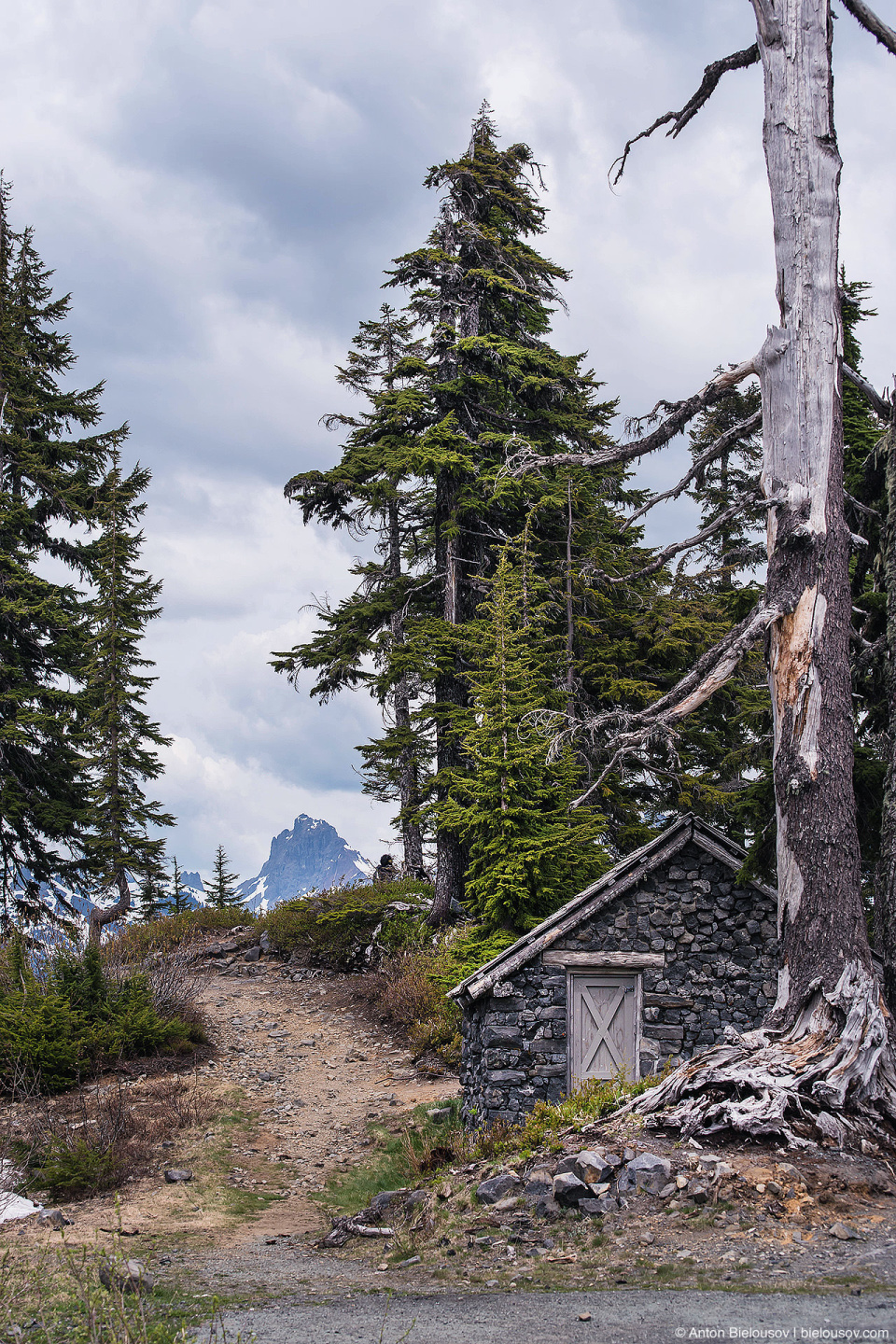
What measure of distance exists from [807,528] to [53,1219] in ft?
32.6

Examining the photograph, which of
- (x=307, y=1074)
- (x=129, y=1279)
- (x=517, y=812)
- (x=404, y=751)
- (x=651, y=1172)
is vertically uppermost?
(x=404, y=751)

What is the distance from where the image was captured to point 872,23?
→ 31.1 ft

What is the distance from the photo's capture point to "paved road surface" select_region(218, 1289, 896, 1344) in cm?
420

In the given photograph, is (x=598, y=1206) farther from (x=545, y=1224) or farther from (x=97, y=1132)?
(x=97, y=1132)

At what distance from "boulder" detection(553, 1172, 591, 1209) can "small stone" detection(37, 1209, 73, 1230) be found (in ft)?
17.2

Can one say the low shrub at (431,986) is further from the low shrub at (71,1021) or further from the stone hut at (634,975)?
the low shrub at (71,1021)

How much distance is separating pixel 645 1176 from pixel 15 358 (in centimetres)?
2550

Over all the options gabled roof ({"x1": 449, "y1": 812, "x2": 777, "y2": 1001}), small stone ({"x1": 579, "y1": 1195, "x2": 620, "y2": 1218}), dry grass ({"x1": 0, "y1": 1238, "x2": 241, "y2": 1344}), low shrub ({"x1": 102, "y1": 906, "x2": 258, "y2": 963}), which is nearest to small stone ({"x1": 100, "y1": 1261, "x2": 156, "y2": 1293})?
dry grass ({"x1": 0, "y1": 1238, "x2": 241, "y2": 1344})

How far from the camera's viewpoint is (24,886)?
22.0 metres

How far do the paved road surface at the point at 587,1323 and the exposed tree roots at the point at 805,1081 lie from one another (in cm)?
189

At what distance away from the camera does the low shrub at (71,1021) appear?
12916mm

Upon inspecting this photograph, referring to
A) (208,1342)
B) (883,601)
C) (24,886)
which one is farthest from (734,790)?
(24,886)

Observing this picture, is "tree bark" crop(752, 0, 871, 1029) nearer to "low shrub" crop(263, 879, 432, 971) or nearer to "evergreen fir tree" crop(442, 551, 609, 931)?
"evergreen fir tree" crop(442, 551, 609, 931)

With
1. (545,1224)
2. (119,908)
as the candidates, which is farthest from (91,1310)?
(119,908)
